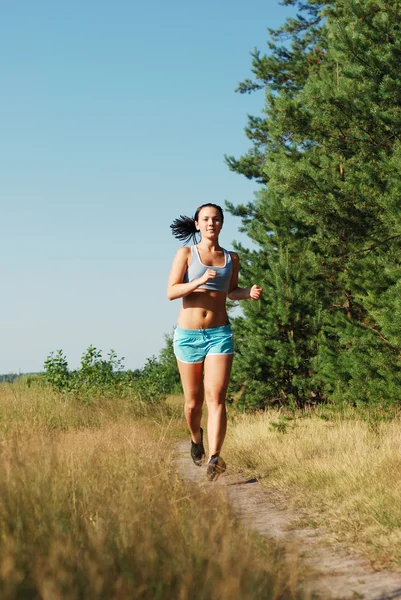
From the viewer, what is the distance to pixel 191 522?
3.58 m

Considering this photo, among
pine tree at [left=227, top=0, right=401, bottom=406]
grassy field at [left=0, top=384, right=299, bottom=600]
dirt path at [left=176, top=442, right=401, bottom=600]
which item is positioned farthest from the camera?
pine tree at [left=227, top=0, right=401, bottom=406]

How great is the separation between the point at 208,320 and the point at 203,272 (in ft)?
1.41

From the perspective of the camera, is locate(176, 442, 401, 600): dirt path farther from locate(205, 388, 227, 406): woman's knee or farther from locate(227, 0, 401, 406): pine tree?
locate(227, 0, 401, 406): pine tree

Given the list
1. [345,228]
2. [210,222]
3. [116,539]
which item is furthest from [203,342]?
[345,228]

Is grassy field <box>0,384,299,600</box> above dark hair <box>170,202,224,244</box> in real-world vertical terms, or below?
below

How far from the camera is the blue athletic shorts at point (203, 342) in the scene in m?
6.30

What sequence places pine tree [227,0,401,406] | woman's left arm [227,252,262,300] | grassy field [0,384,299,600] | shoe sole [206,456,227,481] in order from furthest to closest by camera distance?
pine tree [227,0,401,406] → woman's left arm [227,252,262,300] → shoe sole [206,456,227,481] → grassy field [0,384,299,600]

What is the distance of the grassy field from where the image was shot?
2.76 meters

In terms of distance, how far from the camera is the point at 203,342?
20.7 feet

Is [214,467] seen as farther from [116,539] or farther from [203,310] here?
[116,539]

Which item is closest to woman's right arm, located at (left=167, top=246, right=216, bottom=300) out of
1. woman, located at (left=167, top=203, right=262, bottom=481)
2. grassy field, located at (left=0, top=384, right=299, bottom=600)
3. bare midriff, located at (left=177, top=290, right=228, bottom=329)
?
woman, located at (left=167, top=203, right=262, bottom=481)

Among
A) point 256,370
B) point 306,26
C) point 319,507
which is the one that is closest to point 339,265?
point 256,370

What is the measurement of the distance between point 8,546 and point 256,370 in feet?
33.1

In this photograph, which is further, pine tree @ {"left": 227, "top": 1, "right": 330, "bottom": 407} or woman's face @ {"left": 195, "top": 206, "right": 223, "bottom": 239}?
pine tree @ {"left": 227, "top": 1, "right": 330, "bottom": 407}
